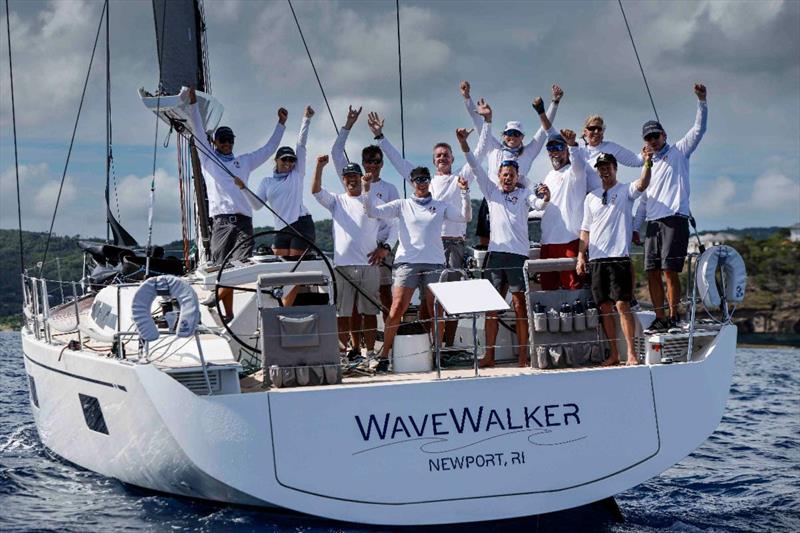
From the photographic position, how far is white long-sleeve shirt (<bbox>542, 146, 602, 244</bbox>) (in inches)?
360

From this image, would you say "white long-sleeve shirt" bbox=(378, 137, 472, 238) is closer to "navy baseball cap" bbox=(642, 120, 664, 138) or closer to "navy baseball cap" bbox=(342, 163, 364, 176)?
"navy baseball cap" bbox=(342, 163, 364, 176)

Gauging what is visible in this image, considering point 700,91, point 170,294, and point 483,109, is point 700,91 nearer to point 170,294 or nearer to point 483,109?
point 483,109

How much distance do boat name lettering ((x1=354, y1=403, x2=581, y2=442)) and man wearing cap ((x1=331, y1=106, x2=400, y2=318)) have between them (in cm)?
211

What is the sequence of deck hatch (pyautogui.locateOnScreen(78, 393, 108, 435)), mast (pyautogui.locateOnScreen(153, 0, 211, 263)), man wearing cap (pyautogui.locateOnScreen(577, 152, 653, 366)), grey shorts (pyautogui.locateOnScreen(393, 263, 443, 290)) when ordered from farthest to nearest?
mast (pyautogui.locateOnScreen(153, 0, 211, 263)) → deck hatch (pyautogui.locateOnScreen(78, 393, 108, 435)) → grey shorts (pyautogui.locateOnScreen(393, 263, 443, 290)) → man wearing cap (pyautogui.locateOnScreen(577, 152, 653, 366))

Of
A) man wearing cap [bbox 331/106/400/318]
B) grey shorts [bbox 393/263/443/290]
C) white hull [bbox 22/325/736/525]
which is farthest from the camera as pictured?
man wearing cap [bbox 331/106/400/318]

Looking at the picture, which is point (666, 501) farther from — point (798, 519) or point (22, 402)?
point (22, 402)

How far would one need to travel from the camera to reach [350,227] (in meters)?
9.14

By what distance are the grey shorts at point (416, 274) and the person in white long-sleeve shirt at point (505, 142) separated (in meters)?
1.30

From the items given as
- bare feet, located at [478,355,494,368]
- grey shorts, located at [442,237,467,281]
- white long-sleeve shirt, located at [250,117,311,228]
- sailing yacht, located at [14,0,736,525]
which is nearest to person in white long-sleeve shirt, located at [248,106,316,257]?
white long-sleeve shirt, located at [250,117,311,228]

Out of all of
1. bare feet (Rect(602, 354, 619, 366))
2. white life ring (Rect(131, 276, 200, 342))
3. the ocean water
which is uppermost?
white life ring (Rect(131, 276, 200, 342))

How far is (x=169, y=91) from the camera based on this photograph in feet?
41.5

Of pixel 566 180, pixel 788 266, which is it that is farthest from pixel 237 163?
pixel 788 266

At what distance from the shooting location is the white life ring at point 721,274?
27.7 ft

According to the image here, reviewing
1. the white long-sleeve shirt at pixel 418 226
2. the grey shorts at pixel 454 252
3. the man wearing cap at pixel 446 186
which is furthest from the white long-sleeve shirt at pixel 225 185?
the white long-sleeve shirt at pixel 418 226
